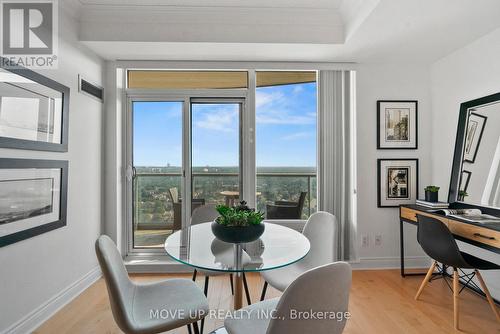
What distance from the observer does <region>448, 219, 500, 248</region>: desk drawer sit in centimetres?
196

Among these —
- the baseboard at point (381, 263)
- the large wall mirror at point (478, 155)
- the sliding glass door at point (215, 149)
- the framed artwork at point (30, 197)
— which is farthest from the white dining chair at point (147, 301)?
the large wall mirror at point (478, 155)

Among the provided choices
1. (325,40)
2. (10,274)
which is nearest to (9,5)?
(10,274)

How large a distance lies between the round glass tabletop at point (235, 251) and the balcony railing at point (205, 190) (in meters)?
1.31

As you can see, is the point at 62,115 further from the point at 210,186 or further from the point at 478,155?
the point at 478,155

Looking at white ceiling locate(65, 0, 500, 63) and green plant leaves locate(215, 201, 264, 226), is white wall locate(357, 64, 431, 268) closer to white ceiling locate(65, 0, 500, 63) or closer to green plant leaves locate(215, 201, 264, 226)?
white ceiling locate(65, 0, 500, 63)

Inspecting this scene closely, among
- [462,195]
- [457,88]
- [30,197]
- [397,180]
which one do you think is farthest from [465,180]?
[30,197]

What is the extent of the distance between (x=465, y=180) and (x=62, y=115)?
A: 3.93 m

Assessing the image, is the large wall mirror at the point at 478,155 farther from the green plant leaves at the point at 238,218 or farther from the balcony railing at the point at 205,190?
the green plant leaves at the point at 238,218


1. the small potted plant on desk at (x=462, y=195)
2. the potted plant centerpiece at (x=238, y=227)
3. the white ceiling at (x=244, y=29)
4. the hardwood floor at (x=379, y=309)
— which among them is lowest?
the hardwood floor at (x=379, y=309)

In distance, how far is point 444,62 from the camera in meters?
3.10

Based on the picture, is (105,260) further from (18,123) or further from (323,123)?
(323,123)

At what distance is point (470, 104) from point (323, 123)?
1.45 metres

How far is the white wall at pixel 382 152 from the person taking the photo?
328cm

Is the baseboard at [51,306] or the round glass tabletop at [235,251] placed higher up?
the round glass tabletop at [235,251]
